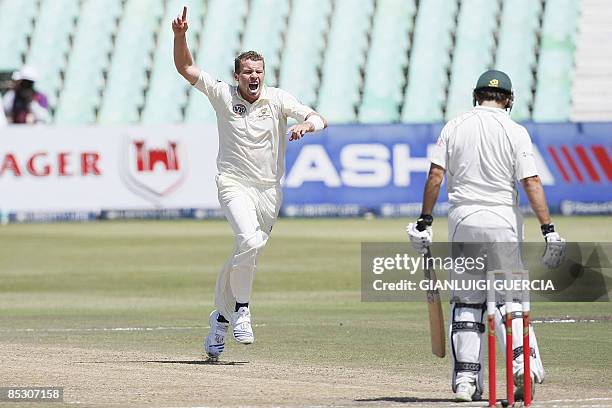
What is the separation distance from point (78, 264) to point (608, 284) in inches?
287

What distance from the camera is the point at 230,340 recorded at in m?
12.1

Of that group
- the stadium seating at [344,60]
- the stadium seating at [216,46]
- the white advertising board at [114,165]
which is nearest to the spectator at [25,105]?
the white advertising board at [114,165]

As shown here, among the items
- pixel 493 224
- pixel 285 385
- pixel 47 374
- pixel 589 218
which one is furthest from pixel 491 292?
pixel 589 218

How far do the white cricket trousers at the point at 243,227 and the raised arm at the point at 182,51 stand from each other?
73 centimetres

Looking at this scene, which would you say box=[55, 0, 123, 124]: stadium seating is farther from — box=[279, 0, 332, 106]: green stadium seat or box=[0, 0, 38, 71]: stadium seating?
box=[279, 0, 332, 106]: green stadium seat

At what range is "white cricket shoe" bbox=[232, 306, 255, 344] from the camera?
1047cm

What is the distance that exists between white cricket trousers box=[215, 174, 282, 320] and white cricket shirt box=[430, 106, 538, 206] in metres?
2.37

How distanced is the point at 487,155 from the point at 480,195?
0.22m

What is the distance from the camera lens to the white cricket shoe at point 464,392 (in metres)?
8.15

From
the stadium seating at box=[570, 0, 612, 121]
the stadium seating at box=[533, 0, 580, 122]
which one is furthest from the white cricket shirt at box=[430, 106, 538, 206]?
the stadium seating at box=[533, 0, 580, 122]

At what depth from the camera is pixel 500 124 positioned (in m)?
8.41

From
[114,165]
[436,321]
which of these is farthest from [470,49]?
[436,321]

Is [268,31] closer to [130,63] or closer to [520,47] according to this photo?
[130,63]

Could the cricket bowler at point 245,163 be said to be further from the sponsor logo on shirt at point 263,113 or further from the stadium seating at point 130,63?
the stadium seating at point 130,63
